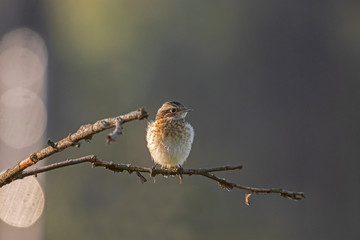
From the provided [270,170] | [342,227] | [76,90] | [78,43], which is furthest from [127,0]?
[342,227]

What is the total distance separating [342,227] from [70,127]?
9.73 metres

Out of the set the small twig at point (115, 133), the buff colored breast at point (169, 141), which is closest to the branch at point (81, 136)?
the small twig at point (115, 133)

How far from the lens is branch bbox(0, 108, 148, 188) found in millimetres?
1487

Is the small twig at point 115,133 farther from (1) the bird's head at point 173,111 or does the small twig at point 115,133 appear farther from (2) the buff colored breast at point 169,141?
(1) the bird's head at point 173,111

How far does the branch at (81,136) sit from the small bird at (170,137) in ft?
8.95

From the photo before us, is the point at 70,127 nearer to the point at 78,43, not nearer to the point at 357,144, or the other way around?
the point at 78,43

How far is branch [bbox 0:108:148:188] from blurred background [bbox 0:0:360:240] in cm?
1295

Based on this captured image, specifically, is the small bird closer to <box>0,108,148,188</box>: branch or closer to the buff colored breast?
the buff colored breast

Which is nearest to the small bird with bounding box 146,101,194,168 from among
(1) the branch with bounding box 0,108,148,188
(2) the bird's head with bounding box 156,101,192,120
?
(2) the bird's head with bounding box 156,101,192,120

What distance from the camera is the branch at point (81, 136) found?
1487 mm

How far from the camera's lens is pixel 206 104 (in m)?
19.6

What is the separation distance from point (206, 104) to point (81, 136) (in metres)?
18.0

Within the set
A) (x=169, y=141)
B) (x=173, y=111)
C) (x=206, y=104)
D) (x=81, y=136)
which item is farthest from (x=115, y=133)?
(x=206, y=104)

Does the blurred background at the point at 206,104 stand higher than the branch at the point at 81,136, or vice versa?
the blurred background at the point at 206,104
